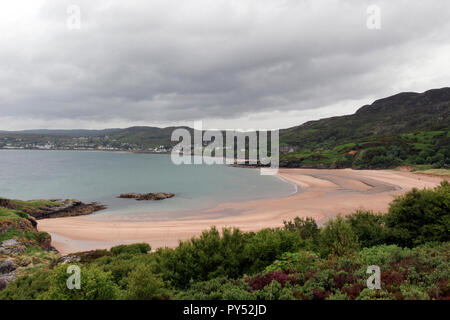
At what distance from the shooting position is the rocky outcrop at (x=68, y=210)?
46644mm

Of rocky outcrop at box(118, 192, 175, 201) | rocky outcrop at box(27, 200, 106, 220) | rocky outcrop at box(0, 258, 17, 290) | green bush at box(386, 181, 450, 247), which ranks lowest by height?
rocky outcrop at box(27, 200, 106, 220)

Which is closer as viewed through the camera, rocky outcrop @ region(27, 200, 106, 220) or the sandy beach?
the sandy beach

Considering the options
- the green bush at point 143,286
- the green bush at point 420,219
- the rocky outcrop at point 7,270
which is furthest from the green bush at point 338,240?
the rocky outcrop at point 7,270

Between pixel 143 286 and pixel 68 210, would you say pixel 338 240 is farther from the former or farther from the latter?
pixel 68 210

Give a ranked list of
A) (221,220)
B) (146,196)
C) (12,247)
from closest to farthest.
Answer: (12,247)
(221,220)
(146,196)

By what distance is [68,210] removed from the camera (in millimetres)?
49719

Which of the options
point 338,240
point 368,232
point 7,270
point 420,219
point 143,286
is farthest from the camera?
point 7,270

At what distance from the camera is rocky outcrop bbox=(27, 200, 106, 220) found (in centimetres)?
4664

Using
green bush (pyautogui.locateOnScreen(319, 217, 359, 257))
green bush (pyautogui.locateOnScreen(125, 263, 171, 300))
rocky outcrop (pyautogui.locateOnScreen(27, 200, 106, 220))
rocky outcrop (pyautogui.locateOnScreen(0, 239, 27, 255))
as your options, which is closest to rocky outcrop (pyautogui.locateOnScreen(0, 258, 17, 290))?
rocky outcrop (pyautogui.locateOnScreen(0, 239, 27, 255))

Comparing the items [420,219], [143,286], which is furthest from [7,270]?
[420,219]

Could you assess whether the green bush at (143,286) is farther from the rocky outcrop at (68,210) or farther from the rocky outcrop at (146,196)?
the rocky outcrop at (146,196)

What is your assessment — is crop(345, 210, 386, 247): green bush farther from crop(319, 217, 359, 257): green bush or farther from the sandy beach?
the sandy beach
